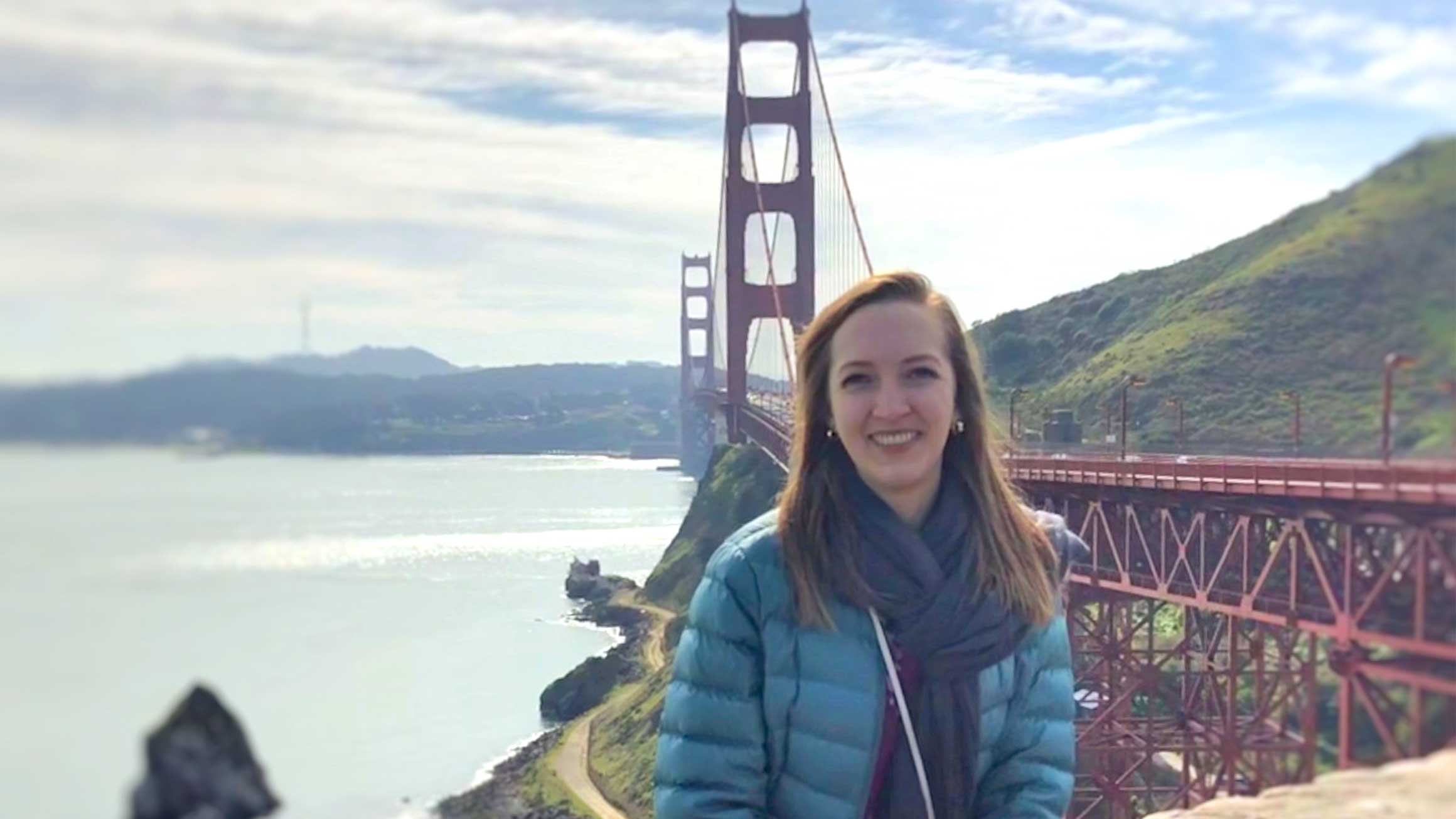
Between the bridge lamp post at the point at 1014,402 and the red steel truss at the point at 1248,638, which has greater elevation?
the bridge lamp post at the point at 1014,402

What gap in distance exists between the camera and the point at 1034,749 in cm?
224

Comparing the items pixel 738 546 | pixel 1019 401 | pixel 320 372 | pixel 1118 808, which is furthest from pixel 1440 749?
pixel 1118 808

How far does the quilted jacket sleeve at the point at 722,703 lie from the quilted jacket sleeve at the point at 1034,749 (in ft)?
1.38

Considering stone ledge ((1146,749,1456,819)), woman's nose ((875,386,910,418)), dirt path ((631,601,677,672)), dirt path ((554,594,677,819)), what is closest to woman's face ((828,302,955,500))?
woman's nose ((875,386,910,418))

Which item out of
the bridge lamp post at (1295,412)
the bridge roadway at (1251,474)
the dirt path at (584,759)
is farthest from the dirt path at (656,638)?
the bridge lamp post at (1295,412)

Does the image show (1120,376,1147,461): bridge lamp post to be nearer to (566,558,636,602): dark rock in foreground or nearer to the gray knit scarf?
the gray knit scarf

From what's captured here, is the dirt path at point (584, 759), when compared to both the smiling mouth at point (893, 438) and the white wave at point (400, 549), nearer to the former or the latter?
the white wave at point (400, 549)

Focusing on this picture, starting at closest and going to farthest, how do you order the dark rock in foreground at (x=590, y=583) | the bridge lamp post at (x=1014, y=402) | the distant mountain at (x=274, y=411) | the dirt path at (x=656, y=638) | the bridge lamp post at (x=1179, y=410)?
the distant mountain at (x=274, y=411), the bridge lamp post at (x=1179, y=410), the bridge lamp post at (x=1014, y=402), the dirt path at (x=656, y=638), the dark rock in foreground at (x=590, y=583)

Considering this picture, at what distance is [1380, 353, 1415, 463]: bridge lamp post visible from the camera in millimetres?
2439

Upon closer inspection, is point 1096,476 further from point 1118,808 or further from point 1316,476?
point 1316,476

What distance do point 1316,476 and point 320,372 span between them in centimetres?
252

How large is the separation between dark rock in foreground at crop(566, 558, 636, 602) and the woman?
72.3ft

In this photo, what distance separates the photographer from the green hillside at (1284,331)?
7.89 ft

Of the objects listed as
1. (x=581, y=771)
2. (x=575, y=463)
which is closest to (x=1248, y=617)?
(x=581, y=771)
